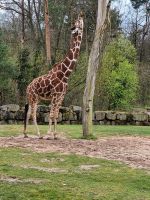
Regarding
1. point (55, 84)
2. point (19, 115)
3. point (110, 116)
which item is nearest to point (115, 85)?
point (110, 116)

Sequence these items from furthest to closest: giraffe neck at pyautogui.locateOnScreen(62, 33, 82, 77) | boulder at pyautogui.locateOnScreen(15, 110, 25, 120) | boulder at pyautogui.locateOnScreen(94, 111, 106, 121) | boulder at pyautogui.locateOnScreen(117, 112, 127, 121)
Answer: boulder at pyautogui.locateOnScreen(117, 112, 127, 121) → boulder at pyautogui.locateOnScreen(94, 111, 106, 121) → boulder at pyautogui.locateOnScreen(15, 110, 25, 120) → giraffe neck at pyautogui.locateOnScreen(62, 33, 82, 77)

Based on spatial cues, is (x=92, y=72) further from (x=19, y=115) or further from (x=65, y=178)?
(x=19, y=115)

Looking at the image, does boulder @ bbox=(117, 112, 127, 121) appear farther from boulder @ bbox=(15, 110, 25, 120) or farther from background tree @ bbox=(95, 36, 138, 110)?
boulder @ bbox=(15, 110, 25, 120)

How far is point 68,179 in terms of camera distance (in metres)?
7.07

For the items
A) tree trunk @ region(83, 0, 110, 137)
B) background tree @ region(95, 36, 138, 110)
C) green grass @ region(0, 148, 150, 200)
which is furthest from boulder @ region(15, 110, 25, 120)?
green grass @ region(0, 148, 150, 200)

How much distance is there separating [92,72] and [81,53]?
14.9 metres

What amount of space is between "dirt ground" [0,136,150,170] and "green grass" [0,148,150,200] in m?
0.52

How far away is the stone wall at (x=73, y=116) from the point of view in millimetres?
18156

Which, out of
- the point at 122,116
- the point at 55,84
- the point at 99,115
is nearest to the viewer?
the point at 55,84

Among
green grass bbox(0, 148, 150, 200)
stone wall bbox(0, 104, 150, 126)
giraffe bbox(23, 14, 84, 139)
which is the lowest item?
green grass bbox(0, 148, 150, 200)

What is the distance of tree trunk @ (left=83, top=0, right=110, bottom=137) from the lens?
12.0 meters

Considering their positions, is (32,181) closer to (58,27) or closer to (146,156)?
(146,156)

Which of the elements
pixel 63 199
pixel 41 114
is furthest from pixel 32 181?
pixel 41 114

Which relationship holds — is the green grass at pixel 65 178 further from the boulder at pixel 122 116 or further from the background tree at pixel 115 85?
the background tree at pixel 115 85
